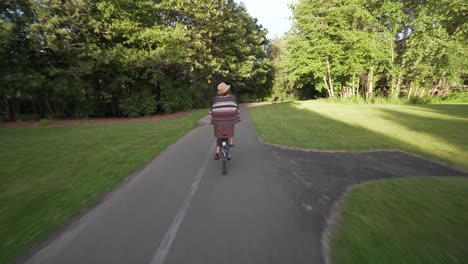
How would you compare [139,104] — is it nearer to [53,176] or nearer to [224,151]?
[53,176]

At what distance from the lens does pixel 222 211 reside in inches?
144

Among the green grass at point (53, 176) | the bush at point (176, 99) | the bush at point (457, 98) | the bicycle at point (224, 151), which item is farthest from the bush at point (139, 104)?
the bush at point (457, 98)

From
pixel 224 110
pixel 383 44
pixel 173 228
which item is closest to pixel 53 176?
pixel 173 228

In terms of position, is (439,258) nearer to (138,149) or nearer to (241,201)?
(241,201)

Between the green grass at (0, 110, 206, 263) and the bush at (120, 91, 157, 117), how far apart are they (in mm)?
10622

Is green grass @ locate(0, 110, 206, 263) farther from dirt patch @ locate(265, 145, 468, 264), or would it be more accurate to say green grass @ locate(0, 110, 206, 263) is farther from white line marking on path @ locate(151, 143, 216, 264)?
dirt patch @ locate(265, 145, 468, 264)

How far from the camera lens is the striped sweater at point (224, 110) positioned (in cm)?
566

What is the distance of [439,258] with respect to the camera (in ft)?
7.82

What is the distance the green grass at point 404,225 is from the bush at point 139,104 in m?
20.3

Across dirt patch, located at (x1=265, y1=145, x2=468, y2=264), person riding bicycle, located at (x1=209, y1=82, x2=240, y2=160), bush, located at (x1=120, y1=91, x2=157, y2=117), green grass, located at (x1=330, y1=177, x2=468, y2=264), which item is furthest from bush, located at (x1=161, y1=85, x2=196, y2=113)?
green grass, located at (x1=330, y1=177, x2=468, y2=264)

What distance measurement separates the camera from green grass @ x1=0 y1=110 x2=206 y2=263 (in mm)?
3423

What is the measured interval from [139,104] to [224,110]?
1769 cm

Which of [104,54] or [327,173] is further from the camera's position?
[104,54]

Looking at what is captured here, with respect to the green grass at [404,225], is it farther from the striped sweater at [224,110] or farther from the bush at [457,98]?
the bush at [457,98]
